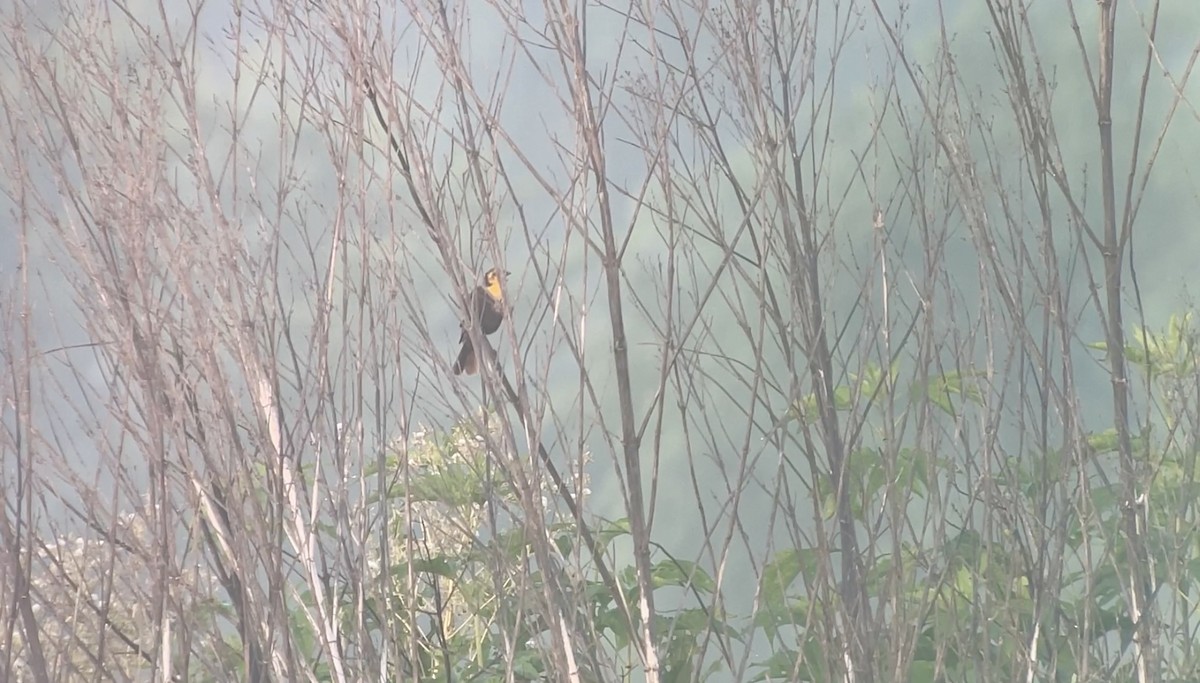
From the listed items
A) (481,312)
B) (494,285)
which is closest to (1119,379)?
(481,312)

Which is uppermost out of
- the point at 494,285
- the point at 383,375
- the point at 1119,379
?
the point at 494,285

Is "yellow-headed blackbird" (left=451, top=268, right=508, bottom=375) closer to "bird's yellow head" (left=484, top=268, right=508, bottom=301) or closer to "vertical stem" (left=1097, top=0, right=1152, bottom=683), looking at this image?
"bird's yellow head" (left=484, top=268, right=508, bottom=301)

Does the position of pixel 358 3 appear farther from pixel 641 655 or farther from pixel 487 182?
pixel 641 655

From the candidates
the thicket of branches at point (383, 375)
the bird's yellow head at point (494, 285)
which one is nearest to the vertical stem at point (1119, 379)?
the thicket of branches at point (383, 375)

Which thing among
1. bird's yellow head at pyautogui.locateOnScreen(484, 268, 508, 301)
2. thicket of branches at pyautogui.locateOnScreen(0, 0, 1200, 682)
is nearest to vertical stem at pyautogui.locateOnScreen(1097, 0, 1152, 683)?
thicket of branches at pyautogui.locateOnScreen(0, 0, 1200, 682)

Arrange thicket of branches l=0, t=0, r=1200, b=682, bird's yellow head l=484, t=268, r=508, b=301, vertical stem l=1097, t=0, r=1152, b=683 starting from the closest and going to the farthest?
1. thicket of branches l=0, t=0, r=1200, b=682
2. bird's yellow head l=484, t=268, r=508, b=301
3. vertical stem l=1097, t=0, r=1152, b=683

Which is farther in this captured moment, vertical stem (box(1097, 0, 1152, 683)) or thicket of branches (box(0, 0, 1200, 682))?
vertical stem (box(1097, 0, 1152, 683))

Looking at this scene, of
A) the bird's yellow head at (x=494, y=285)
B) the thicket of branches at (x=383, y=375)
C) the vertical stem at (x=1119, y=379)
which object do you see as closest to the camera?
the thicket of branches at (x=383, y=375)

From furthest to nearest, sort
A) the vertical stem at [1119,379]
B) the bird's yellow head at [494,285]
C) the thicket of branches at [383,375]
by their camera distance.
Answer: the vertical stem at [1119,379], the bird's yellow head at [494,285], the thicket of branches at [383,375]

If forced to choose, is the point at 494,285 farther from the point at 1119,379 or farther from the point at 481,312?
the point at 1119,379

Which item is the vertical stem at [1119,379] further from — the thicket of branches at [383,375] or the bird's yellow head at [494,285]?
the bird's yellow head at [494,285]

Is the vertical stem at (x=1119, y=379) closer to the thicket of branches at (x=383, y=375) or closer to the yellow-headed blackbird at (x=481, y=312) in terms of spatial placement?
the thicket of branches at (x=383, y=375)

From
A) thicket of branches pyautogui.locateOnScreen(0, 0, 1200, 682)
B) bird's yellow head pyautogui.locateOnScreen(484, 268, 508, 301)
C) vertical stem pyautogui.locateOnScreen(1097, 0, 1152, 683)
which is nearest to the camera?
thicket of branches pyautogui.locateOnScreen(0, 0, 1200, 682)

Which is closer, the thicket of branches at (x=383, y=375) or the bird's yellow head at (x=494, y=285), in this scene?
the thicket of branches at (x=383, y=375)
